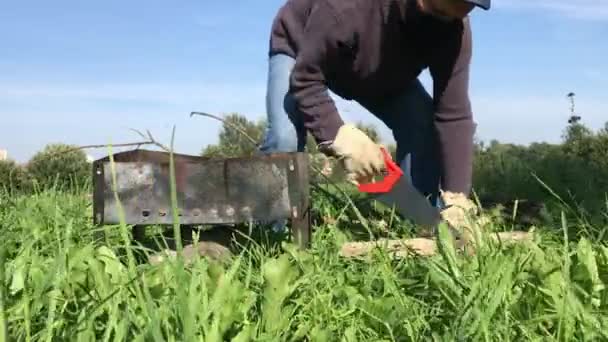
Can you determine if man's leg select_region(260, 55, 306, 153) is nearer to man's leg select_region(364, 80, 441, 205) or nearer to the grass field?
man's leg select_region(364, 80, 441, 205)

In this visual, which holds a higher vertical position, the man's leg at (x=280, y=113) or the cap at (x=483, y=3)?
the cap at (x=483, y=3)

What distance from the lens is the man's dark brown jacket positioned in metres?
3.18

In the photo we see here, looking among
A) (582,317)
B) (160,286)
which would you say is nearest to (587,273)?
(582,317)

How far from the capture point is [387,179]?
3.18 meters

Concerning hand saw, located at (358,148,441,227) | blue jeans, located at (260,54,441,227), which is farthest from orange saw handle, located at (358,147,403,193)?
blue jeans, located at (260,54,441,227)

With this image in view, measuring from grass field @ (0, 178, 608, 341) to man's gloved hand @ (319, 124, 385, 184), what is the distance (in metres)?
0.88

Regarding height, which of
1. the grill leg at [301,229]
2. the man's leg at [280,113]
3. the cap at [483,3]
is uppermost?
the cap at [483,3]

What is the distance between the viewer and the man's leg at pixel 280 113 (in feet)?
11.9

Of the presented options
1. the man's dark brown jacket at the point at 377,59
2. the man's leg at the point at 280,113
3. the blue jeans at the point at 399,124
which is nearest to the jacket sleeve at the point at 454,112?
the man's dark brown jacket at the point at 377,59

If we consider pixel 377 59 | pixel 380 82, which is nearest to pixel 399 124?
pixel 380 82

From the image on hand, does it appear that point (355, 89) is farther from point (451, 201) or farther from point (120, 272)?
point (120, 272)

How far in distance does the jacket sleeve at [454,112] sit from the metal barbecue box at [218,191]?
1.00m

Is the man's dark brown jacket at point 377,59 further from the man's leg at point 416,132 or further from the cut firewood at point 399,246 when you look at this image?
the cut firewood at point 399,246

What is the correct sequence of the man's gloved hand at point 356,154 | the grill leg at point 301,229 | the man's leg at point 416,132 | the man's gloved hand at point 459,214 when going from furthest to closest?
the man's leg at point 416,132, the man's gloved hand at point 356,154, the grill leg at point 301,229, the man's gloved hand at point 459,214
